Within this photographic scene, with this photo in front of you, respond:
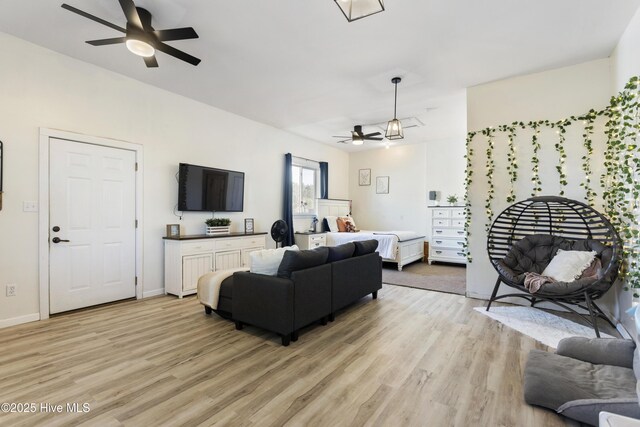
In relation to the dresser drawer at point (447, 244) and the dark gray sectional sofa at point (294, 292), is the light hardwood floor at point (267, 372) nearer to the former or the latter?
the dark gray sectional sofa at point (294, 292)

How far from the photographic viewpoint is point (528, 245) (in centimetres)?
378

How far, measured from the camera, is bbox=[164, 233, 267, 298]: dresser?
Result: 14.0ft

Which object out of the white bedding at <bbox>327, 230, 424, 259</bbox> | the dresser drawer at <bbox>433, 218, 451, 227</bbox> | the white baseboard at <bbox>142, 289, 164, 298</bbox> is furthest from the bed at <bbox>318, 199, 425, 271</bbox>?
the white baseboard at <bbox>142, 289, 164, 298</bbox>

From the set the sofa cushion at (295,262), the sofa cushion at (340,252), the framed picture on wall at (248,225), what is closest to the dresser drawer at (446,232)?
the sofa cushion at (340,252)

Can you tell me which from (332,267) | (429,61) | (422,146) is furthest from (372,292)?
(422,146)

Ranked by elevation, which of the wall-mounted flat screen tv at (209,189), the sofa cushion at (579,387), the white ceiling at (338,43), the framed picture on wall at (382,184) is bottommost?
the sofa cushion at (579,387)

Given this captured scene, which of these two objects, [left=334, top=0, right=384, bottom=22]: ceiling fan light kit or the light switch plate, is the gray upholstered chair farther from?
the light switch plate

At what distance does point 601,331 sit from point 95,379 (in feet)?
15.1

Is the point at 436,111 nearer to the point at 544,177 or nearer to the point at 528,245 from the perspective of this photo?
the point at 544,177

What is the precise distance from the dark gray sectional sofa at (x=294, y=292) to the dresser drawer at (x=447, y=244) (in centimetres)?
405

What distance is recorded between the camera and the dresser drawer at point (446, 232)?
22.4 feet

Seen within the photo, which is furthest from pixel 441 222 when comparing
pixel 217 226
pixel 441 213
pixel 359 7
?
pixel 359 7

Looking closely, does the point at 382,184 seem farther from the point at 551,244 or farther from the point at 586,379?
the point at 586,379

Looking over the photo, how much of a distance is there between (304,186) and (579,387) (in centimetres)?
626
